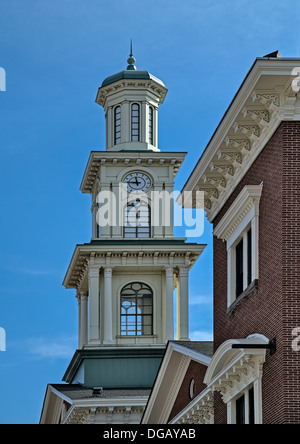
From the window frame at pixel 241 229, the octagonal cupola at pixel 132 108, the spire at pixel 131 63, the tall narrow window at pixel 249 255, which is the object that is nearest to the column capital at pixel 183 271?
A: the octagonal cupola at pixel 132 108

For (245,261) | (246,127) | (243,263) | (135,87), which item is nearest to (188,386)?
(243,263)

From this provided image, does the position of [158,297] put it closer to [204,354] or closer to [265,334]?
[204,354]

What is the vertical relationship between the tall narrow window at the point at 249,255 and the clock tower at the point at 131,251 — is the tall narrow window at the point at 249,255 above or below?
below

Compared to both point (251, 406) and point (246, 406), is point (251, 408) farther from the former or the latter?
point (246, 406)

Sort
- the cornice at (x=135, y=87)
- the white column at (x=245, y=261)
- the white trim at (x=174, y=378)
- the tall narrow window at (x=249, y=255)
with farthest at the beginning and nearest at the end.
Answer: the cornice at (x=135, y=87) < the white trim at (x=174, y=378) < the white column at (x=245, y=261) < the tall narrow window at (x=249, y=255)

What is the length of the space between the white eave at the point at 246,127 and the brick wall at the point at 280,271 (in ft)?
1.32

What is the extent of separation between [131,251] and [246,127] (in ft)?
112

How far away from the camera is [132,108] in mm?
63188

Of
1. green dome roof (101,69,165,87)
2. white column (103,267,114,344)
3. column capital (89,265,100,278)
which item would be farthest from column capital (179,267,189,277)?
green dome roof (101,69,165,87)

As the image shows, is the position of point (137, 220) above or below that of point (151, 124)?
below

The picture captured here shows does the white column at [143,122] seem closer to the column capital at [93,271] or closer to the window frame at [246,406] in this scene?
the column capital at [93,271]

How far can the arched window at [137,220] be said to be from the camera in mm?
62625

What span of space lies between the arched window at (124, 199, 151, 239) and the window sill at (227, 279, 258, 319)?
33.5 metres
